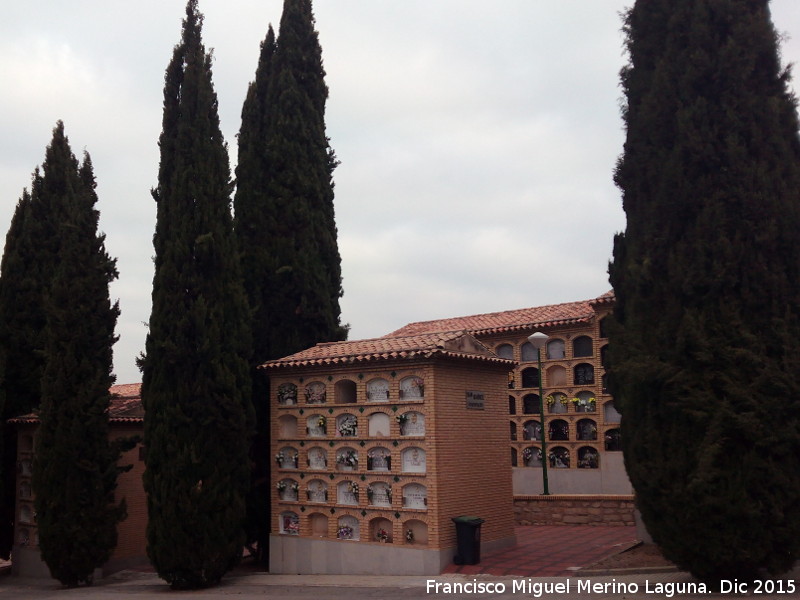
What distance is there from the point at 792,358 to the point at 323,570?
10.7 meters

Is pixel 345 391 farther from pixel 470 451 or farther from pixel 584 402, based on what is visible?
pixel 584 402

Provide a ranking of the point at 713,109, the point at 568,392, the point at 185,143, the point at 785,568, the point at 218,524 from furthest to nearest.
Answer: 1. the point at 568,392
2. the point at 185,143
3. the point at 218,524
4. the point at 713,109
5. the point at 785,568

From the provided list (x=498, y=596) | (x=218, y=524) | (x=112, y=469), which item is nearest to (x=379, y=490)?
(x=218, y=524)

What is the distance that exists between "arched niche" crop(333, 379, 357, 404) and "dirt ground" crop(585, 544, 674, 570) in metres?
6.39

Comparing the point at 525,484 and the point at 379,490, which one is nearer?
the point at 379,490

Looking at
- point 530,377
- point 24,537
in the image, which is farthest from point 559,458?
point 24,537

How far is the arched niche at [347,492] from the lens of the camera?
53.6 feet

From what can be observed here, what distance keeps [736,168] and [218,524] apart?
12.3 meters

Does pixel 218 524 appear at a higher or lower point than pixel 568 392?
lower

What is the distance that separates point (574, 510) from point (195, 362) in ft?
34.9

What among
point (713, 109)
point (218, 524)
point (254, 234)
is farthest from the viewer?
point (254, 234)

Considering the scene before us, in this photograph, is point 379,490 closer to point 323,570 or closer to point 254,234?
point 323,570

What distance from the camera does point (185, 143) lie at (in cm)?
1703

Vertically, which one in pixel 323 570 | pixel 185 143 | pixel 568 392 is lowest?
pixel 323 570
